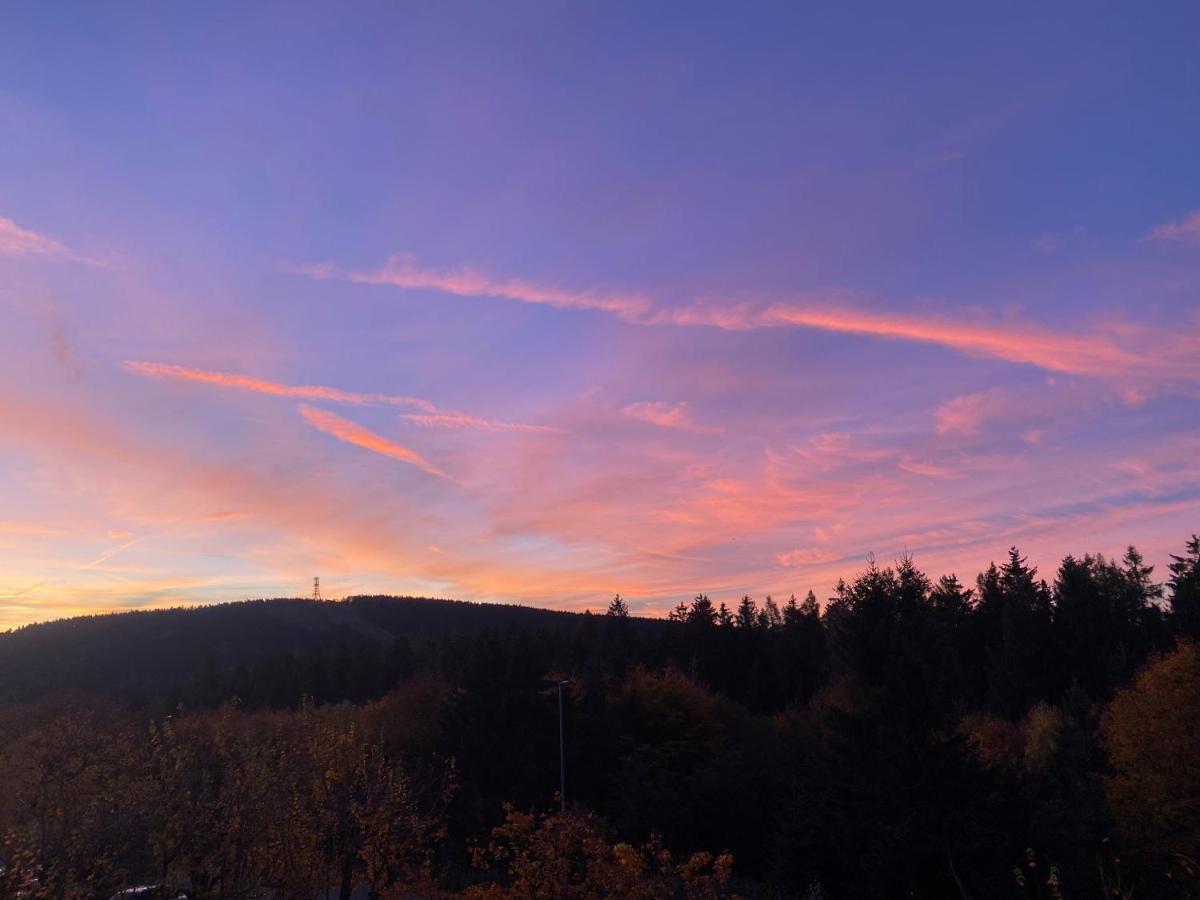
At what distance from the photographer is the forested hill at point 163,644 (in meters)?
128

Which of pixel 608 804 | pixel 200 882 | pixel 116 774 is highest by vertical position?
pixel 116 774

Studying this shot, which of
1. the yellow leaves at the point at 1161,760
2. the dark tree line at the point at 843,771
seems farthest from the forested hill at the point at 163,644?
the yellow leaves at the point at 1161,760

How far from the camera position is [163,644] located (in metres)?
162

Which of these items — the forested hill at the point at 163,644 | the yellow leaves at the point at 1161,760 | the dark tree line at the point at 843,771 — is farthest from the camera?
the forested hill at the point at 163,644

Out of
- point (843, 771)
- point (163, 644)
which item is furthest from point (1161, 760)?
point (163, 644)

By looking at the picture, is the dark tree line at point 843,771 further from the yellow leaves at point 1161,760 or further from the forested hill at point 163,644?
the forested hill at point 163,644

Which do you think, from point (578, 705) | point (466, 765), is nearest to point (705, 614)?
point (578, 705)

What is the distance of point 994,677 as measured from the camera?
74.7 metres

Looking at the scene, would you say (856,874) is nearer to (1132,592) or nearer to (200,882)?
(200,882)

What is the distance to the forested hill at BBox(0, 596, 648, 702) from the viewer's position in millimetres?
128500

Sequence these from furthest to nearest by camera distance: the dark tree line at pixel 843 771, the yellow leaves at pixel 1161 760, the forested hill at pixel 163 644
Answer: the forested hill at pixel 163 644
the yellow leaves at pixel 1161 760
the dark tree line at pixel 843 771

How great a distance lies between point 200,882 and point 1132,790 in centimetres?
3704

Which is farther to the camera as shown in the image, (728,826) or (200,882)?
(728,826)

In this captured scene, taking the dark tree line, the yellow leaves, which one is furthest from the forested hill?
the yellow leaves
